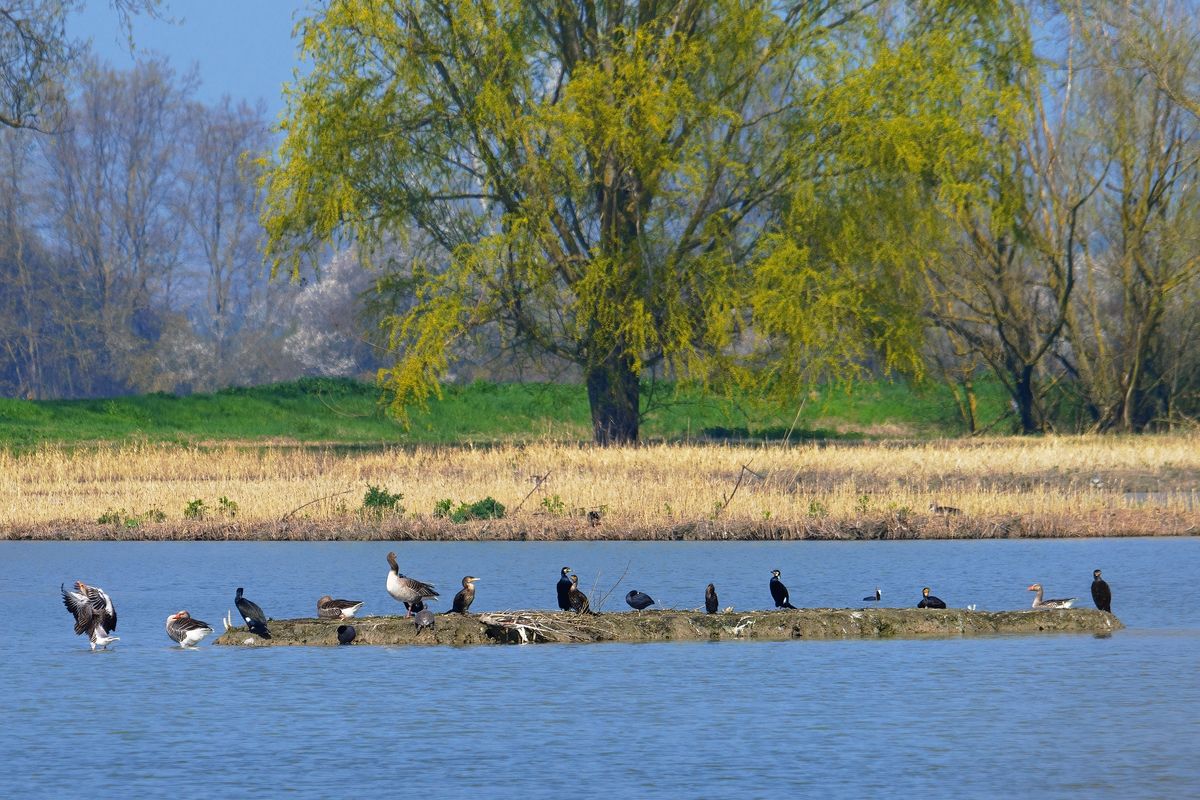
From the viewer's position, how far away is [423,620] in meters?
16.6

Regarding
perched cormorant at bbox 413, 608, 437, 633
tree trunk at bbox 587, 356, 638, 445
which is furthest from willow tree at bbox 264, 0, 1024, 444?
perched cormorant at bbox 413, 608, 437, 633

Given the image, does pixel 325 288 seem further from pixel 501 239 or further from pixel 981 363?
pixel 501 239

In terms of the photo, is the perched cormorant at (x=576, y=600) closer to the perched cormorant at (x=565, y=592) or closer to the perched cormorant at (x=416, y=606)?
the perched cormorant at (x=565, y=592)

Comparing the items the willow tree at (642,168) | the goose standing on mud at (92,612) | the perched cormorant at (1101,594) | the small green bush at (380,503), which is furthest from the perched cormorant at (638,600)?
the willow tree at (642,168)

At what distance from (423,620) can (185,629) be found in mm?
1969

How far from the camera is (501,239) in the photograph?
38.8m

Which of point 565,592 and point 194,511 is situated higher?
point 194,511

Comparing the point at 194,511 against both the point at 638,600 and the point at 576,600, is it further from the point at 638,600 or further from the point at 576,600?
the point at 576,600

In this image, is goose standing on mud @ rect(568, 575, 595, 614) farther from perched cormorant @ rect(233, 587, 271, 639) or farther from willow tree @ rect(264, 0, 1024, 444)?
willow tree @ rect(264, 0, 1024, 444)

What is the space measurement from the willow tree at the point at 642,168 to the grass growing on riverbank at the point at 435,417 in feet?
35.9

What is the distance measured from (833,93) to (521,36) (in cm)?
643

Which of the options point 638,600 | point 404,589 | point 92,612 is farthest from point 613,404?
point 92,612

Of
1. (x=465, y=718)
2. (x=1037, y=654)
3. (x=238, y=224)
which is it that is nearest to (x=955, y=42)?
(x=1037, y=654)

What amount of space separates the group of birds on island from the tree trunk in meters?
22.9
